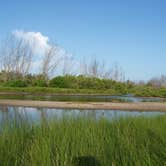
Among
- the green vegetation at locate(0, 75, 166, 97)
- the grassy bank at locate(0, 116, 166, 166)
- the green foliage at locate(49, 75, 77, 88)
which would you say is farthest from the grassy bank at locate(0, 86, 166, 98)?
the grassy bank at locate(0, 116, 166, 166)

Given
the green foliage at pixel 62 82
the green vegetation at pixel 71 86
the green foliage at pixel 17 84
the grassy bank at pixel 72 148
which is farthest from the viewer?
the green foliage at pixel 62 82

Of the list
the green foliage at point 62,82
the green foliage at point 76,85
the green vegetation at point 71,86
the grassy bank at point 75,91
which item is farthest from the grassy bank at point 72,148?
the green foliage at point 62,82

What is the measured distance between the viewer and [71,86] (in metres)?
45.4

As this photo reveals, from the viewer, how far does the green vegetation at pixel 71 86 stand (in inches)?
1591

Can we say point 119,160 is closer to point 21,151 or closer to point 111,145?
point 111,145

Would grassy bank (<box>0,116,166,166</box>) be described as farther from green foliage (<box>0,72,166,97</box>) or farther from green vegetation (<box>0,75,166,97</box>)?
green foliage (<box>0,72,166,97</box>)

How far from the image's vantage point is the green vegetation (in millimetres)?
40416

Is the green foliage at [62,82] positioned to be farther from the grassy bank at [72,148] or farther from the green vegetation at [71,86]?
the grassy bank at [72,148]

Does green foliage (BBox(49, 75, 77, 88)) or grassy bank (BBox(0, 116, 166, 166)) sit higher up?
green foliage (BBox(49, 75, 77, 88))

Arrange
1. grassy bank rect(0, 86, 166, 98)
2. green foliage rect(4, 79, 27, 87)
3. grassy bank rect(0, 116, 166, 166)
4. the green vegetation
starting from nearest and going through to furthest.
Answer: grassy bank rect(0, 116, 166, 166) → grassy bank rect(0, 86, 166, 98) → the green vegetation → green foliage rect(4, 79, 27, 87)

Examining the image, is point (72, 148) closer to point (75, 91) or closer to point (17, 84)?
point (75, 91)

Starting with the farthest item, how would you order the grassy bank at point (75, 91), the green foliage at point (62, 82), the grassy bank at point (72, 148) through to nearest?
the green foliage at point (62, 82)
the grassy bank at point (75, 91)
the grassy bank at point (72, 148)

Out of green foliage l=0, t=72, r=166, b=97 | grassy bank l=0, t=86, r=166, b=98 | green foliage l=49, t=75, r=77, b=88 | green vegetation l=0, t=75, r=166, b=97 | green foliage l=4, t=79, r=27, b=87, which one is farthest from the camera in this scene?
green foliage l=49, t=75, r=77, b=88

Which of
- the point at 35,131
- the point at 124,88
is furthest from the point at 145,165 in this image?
the point at 124,88
